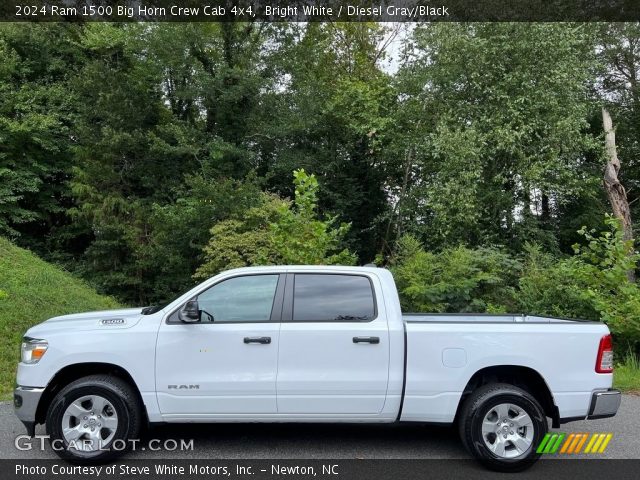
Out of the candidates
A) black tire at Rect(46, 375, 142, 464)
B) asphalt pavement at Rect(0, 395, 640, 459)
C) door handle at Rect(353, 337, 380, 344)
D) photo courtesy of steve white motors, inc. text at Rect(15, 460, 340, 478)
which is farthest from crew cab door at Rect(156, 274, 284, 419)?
door handle at Rect(353, 337, 380, 344)

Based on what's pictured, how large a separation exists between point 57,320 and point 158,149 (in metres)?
16.5

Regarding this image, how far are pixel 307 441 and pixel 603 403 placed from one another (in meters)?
2.82

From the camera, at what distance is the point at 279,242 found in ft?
35.2

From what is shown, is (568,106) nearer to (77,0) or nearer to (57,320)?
(57,320)

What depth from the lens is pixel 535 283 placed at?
1152cm

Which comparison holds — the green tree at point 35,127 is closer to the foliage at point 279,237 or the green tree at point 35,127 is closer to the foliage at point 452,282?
the foliage at point 279,237

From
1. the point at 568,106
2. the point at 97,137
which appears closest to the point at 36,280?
the point at 97,137

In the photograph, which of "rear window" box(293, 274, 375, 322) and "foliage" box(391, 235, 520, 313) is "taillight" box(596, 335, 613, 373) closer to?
"rear window" box(293, 274, 375, 322)

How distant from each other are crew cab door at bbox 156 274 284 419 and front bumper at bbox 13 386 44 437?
1.08 meters

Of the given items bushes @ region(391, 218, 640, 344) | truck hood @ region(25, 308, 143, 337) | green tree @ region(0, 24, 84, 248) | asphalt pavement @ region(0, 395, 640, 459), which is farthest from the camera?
green tree @ region(0, 24, 84, 248)

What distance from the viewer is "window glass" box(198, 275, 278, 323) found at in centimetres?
498

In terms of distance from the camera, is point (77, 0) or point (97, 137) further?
point (77, 0)

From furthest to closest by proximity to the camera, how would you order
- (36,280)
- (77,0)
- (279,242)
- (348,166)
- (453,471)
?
(348,166), (77,0), (36,280), (279,242), (453,471)

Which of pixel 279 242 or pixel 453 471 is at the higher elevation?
pixel 279 242
